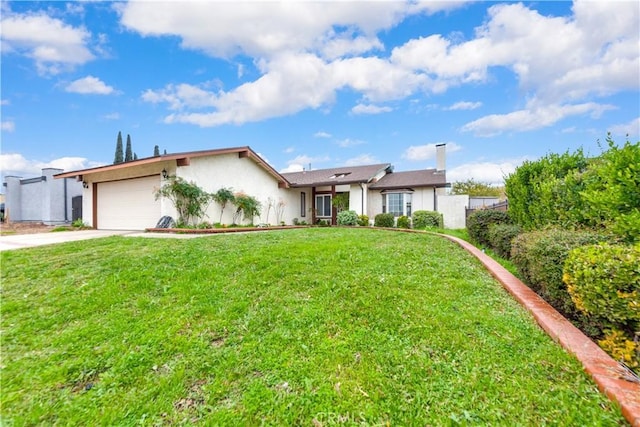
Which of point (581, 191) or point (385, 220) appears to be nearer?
point (581, 191)

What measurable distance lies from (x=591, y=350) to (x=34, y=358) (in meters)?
5.12

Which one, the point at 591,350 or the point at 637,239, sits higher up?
the point at 637,239

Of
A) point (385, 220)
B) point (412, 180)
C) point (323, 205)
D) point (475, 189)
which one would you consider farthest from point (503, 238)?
point (475, 189)

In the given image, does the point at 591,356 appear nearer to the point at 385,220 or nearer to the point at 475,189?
the point at 385,220

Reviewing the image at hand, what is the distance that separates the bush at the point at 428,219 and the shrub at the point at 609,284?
44.1 ft

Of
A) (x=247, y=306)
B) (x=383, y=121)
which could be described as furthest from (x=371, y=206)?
(x=247, y=306)

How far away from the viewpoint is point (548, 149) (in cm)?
738

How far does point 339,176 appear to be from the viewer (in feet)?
66.3

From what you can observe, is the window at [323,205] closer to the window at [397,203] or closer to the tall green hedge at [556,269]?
the window at [397,203]

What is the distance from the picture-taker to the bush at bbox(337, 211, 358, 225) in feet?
55.3

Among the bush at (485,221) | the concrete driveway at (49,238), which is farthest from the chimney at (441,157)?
the concrete driveway at (49,238)

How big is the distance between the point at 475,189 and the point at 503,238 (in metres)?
26.8

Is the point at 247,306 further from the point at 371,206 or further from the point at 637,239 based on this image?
the point at 371,206

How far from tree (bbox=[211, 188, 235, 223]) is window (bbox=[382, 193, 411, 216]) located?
977cm
